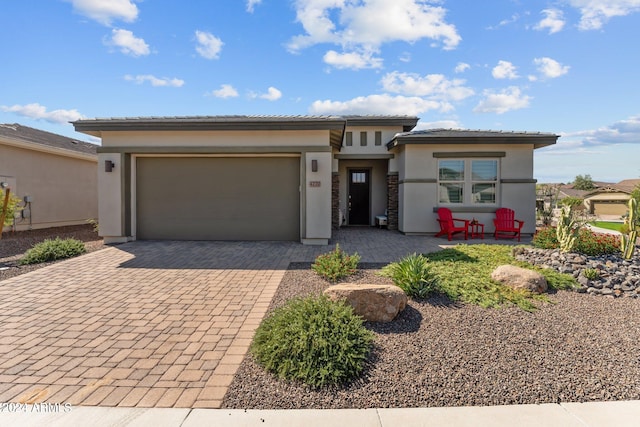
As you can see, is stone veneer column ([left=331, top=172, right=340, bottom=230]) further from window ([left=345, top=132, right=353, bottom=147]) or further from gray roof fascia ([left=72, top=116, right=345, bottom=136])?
gray roof fascia ([left=72, top=116, right=345, bottom=136])

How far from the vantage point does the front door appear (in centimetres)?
1378

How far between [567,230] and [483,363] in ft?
14.6

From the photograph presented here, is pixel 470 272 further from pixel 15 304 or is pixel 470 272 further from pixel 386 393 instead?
pixel 15 304

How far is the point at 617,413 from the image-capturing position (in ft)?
8.07

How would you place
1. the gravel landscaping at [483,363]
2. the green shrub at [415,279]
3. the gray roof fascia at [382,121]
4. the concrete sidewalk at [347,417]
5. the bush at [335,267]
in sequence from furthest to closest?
the gray roof fascia at [382,121]
the bush at [335,267]
the green shrub at [415,279]
the gravel landscaping at [483,363]
the concrete sidewalk at [347,417]

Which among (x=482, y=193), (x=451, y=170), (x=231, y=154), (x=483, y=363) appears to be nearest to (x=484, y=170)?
(x=482, y=193)

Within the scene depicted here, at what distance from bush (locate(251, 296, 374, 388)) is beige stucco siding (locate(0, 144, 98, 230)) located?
43.6ft

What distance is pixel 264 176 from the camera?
9.44 metres

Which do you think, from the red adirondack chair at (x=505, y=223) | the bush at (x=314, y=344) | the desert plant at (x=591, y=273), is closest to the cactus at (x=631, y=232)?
the desert plant at (x=591, y=273)

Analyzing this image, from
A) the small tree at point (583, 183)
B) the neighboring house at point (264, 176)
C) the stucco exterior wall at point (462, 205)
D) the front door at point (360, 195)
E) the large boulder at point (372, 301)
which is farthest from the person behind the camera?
the small tree at point (583, 183)

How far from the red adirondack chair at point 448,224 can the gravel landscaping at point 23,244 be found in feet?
33.2

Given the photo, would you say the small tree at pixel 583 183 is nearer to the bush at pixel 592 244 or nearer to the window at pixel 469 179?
the window at pixel 469 179

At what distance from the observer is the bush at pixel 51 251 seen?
695 cm

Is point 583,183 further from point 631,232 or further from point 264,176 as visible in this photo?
point 264,176
